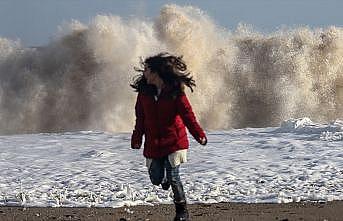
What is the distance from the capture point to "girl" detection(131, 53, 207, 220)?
22.5 feet

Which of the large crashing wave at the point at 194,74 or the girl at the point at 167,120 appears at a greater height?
the large crashing wave at the point at 194,74

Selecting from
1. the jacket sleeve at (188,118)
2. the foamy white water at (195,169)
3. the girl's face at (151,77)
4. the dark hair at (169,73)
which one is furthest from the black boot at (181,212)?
the foamy white water at (195,169)

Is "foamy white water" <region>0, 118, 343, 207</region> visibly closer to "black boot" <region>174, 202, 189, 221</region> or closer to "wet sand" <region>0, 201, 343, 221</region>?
"wet sand" <region>0, 201, 343, 221</region>

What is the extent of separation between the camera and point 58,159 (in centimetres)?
1285

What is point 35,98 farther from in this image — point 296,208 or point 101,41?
point 296,208

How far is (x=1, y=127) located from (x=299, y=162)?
58.7 feet

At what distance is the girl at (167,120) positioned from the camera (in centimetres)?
687

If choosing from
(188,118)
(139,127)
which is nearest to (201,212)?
(139,127)

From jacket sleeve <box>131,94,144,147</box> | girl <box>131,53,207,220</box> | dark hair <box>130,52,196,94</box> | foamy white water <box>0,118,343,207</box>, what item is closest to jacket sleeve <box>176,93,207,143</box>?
girl <box>131,53,207,220</box>

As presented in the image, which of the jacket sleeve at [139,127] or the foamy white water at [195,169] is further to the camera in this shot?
the foamy white water at [195,169]

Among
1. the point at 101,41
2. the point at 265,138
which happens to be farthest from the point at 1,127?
the point at 265,138

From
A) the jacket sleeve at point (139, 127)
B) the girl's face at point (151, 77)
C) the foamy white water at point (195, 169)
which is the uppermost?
the girl's face at point (151, 77)

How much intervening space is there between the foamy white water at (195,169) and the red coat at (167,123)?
1.81 meters

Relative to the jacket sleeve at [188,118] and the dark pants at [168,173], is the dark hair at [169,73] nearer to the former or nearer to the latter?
the jacket sleeve at [188,118]
